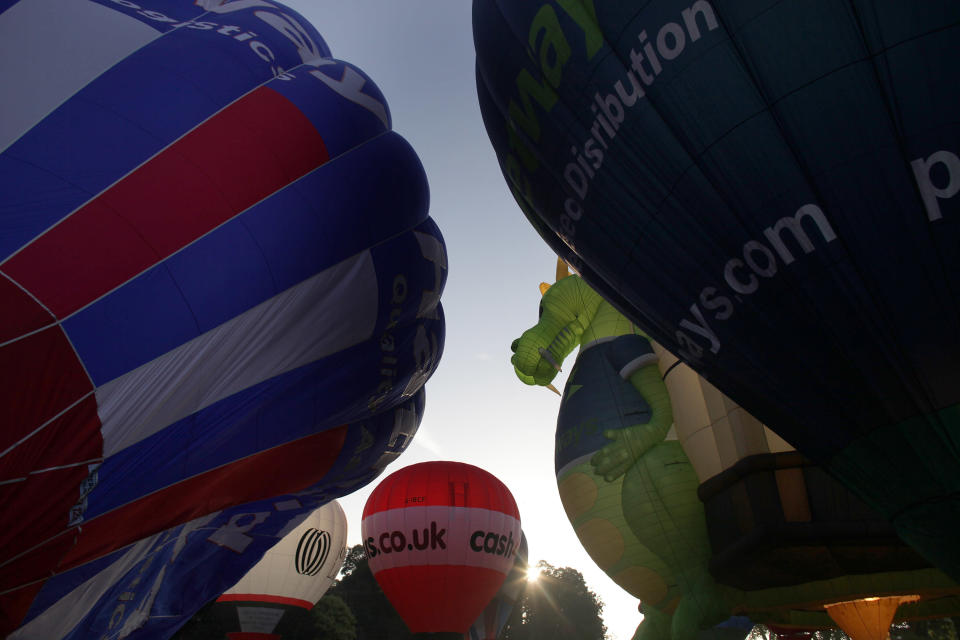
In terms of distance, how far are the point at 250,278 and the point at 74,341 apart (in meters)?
1.41

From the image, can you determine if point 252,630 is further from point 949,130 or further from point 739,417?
point 949,130

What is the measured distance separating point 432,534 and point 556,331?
16.1 feet

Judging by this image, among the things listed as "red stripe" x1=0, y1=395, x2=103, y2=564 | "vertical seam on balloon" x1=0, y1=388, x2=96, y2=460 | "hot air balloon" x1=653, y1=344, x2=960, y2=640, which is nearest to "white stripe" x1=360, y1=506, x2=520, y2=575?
"hot air balloon" x1=653, y1=344, x2=960, y2=640

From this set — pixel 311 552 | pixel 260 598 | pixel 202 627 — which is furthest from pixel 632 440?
pixel 202 627

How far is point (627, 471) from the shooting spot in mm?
7836

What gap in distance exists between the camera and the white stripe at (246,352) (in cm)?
458

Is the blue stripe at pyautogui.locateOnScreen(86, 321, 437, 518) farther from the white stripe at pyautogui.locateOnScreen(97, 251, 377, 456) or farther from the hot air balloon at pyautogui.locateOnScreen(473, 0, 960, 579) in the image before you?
the hot air balloon at pyautogui.locateOnScreen(473, 0, 960, 579)

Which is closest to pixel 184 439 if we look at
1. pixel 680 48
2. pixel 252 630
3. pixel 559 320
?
pixel 680 48

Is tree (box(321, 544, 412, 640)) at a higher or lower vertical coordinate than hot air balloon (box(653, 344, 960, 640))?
lower

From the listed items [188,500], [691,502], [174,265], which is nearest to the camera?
[174,265]

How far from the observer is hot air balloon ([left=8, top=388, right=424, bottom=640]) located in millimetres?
5680

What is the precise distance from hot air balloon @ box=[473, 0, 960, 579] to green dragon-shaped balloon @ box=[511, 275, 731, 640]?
3134 mm

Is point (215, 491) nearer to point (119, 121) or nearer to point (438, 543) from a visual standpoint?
point (119, 121)

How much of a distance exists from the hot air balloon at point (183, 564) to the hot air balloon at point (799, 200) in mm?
5003
